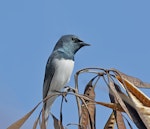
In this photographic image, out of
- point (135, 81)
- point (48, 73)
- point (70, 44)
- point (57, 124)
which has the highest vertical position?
point (70, 44)

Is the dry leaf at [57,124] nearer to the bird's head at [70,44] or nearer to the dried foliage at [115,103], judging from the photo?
the dried foliage at [115,103]

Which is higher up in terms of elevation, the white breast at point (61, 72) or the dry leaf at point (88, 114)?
the white breast at point (61, 72)

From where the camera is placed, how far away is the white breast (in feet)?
14.5

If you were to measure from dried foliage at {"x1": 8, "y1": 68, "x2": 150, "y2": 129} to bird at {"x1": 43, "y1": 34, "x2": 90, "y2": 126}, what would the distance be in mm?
2716

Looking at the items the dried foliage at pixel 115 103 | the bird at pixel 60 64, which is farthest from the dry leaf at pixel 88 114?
the bird at pixel 60 64

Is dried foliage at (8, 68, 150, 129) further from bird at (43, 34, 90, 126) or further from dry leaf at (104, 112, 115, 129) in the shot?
bird at (43, 34, 90, 126)

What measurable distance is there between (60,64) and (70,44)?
31cm

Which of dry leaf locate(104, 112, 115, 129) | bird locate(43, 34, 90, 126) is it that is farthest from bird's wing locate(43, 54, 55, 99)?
dry leaf locate(104, 112, 115, 129)

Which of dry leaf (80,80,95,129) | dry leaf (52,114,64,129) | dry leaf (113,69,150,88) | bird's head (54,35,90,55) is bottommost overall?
dry leaf (52,114,64,129)

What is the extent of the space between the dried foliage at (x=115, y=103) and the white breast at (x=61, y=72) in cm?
270

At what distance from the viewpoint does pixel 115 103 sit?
1.52m

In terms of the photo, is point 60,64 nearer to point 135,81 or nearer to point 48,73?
point 48,73

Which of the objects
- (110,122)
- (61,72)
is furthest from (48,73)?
(110,122)

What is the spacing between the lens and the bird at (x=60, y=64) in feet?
14.6
